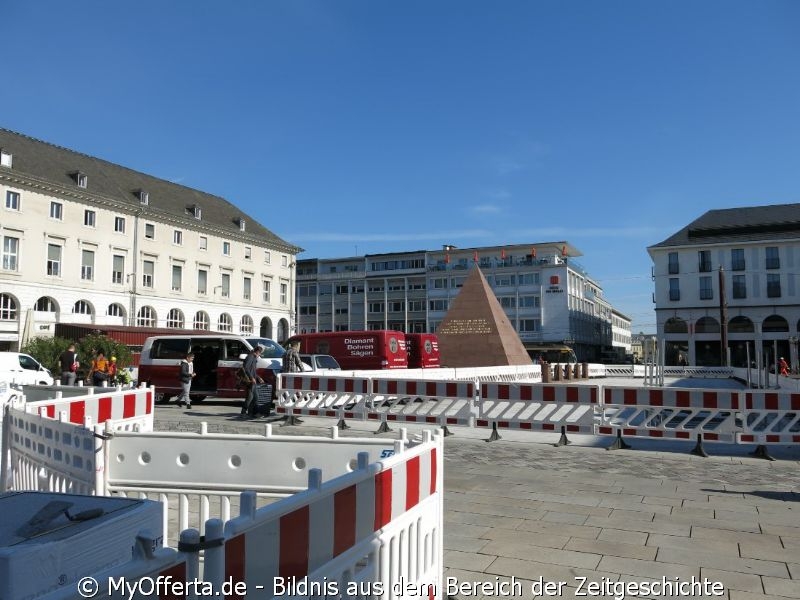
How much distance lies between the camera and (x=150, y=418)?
317 inches

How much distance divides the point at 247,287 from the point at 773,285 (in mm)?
52187

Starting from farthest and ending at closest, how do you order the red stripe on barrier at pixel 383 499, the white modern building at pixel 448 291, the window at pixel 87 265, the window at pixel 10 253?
the white modern building at pixel 448 291
the window at pixel 87 265
the window at pixel 10 253
the red stripe on barrier at pixel 383 499

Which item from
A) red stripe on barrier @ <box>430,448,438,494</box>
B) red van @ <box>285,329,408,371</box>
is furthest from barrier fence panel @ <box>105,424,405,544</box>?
red van @ <box>285,329,408,371</box>

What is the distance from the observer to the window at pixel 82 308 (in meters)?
47.1

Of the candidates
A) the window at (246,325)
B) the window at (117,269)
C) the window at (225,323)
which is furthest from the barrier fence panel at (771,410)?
the window at (246,325)

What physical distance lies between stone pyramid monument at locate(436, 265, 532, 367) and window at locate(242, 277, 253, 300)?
32.4 meters

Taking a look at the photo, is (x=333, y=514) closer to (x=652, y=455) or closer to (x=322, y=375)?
(x=652, y=455)

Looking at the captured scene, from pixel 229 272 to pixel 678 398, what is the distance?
179 ft

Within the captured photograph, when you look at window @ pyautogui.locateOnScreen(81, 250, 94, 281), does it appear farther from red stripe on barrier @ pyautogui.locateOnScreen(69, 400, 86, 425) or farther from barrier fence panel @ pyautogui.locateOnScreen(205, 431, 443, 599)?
barrier fence panel @ pyautogui.locateOnScreen(205, 431, 443, 599)

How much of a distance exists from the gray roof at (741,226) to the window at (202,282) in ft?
154

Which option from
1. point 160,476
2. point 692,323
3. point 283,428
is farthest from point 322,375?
point 692,323

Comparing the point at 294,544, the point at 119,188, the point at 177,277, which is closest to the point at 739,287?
the point at 177,277

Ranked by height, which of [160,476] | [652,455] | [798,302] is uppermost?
[798,302]

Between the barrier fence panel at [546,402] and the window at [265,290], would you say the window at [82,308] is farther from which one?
the barrier fence panel at [546,402]
